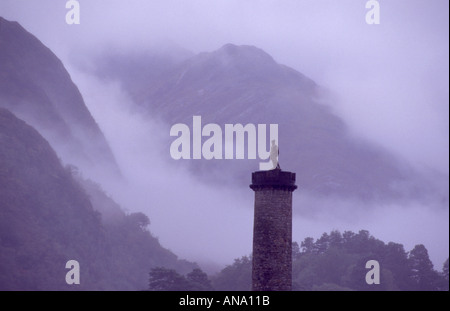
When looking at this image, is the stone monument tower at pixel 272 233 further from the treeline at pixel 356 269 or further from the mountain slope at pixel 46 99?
the mountain slope at pixel 46 99

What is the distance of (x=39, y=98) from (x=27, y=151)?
49782mm

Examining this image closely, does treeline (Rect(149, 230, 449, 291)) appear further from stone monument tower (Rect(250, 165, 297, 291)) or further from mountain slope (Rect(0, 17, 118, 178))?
mountain slope (Rect(0, 17, 118, 178))

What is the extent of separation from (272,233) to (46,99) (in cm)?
15655

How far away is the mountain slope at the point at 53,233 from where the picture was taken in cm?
10619

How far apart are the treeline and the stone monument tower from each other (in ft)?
234

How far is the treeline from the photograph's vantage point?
361 ft

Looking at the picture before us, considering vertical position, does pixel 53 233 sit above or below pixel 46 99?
below

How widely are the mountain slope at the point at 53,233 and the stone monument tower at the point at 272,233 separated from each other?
74.5m

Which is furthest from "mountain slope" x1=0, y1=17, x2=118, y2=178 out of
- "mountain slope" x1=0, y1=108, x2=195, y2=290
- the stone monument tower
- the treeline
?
the stone monument tower

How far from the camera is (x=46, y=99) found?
179250mm

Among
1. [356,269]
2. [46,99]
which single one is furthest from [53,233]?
[46,99]

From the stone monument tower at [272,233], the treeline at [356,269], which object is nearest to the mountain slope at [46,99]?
the treeline at [356,269]

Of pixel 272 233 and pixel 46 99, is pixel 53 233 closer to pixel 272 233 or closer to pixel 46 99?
pixel 46 99
